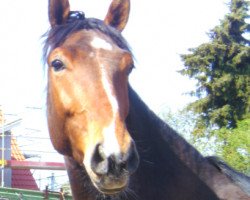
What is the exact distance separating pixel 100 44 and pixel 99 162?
3.24ft

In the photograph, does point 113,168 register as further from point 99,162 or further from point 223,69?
point 223,69

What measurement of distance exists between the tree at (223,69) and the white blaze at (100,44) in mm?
25309

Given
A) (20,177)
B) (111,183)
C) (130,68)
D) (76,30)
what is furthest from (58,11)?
(20,177)

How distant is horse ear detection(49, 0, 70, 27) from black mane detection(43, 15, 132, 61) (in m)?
0.06

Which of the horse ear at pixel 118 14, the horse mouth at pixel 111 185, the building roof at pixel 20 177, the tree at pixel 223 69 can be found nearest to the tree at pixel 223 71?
the tree at pixel 223 69

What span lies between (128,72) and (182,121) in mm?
22682

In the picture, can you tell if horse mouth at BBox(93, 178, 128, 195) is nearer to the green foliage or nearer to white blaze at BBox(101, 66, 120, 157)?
white blaze at BBox(101, 66, 120, 157)

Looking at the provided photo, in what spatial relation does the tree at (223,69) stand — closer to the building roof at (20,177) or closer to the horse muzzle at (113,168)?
the building roof at (20,177)

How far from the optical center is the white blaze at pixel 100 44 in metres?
3.57

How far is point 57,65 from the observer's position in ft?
11.9

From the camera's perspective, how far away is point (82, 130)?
3.38m

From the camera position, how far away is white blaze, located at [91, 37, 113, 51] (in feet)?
11.7

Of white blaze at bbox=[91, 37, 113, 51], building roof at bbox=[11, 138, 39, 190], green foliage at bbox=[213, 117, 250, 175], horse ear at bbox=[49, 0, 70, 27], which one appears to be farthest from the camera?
building roof at bbox=[11, 138, 39, 190]

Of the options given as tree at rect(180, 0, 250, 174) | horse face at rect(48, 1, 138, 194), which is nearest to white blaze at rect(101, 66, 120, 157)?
horse face at rect(48, 1, 138, 194)
